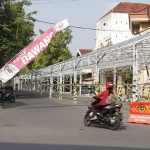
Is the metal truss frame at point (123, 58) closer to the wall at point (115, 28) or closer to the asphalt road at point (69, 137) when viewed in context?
the asphalt road at point (69, 137)

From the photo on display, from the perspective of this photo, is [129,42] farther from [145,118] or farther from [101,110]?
[101,110]

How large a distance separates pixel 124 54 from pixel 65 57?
90.4 feet

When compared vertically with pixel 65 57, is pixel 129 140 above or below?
below

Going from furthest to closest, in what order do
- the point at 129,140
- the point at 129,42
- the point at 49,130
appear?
the point at 129,42
the point at 49,130
the point at 129,140

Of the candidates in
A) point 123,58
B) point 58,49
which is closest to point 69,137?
point 123,58

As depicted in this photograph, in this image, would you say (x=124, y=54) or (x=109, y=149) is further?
(x=124, y=54)

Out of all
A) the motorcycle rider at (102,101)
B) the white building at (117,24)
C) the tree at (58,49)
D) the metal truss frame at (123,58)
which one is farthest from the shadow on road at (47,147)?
the tree at (58,49)

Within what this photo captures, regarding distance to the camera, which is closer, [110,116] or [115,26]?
[110,116]

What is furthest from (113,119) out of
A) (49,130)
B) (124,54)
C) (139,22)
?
(139,22)

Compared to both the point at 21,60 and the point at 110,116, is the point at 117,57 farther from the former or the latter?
the point at 110,116

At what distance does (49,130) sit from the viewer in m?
9.88

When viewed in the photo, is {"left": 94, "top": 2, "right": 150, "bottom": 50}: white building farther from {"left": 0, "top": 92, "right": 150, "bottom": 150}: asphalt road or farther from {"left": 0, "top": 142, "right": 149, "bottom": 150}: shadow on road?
{"left": 0, "top": 142, "right": 149, "bottom": 150}: shadow on road

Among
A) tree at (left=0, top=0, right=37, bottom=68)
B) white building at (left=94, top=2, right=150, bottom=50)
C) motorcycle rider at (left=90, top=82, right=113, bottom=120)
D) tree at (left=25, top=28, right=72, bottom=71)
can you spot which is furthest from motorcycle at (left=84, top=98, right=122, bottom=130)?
tree at (left=25, top=28, right=72, bottom=71)

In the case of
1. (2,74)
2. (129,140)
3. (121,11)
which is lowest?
(129,140)
